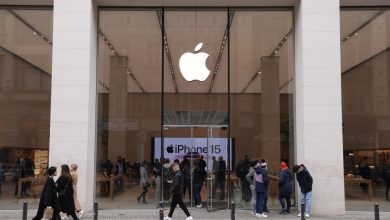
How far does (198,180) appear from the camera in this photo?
17062 mm

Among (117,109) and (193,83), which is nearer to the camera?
(117,109)

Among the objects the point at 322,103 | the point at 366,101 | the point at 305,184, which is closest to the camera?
the point at 305,184

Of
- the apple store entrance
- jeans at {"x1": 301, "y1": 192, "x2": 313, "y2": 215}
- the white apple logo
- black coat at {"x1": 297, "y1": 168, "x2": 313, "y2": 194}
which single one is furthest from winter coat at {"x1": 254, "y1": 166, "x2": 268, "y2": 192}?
the white apple logo

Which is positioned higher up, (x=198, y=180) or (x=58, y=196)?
(x=198, y=180)

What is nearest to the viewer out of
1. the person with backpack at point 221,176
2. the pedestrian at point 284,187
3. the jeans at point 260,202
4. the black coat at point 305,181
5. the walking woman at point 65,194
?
the walking woman at point 65,194

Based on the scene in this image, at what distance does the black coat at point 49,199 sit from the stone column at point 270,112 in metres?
Result: 7.71

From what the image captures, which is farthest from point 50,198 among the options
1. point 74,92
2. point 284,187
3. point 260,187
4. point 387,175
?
point 387,175

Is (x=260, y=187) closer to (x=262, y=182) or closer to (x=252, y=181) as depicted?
(x=262, y=182)

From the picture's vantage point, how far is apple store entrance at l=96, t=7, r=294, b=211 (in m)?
17.4

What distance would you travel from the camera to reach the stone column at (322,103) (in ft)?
52.7

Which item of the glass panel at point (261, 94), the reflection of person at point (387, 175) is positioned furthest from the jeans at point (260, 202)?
the reflection of person at point (387, 175)

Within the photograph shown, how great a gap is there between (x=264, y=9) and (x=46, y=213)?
1056 centimetres

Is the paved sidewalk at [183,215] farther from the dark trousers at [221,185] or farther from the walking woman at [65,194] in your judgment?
the walking woman at [65,194]

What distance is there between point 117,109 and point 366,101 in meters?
8.94
